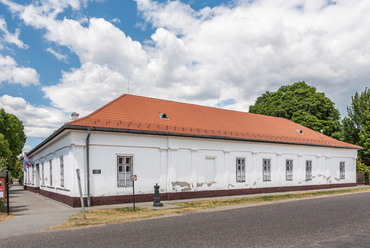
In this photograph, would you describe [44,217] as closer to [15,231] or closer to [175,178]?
[15,231]

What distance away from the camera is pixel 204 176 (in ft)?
59.3

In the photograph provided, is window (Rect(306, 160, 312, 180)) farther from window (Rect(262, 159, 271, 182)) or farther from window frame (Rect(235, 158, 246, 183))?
window frame (Rect(235, 158, 246, 183))

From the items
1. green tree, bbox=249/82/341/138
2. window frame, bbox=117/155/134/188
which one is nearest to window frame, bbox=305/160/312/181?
green tree, bbox=249/82/341/138

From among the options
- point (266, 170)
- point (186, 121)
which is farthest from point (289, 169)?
point (186, 121)

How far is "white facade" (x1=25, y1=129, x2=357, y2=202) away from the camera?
14.5 m

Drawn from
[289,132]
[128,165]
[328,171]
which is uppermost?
[289,132]

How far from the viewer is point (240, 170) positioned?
19844mm

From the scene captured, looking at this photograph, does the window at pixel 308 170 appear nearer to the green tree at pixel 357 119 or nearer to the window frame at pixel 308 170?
the window frame at pixel 308 170

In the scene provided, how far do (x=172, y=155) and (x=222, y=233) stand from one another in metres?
9.00

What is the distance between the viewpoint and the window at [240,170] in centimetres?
1970

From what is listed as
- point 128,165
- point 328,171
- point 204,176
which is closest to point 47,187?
point 128,165

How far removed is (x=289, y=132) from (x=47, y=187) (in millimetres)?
18920

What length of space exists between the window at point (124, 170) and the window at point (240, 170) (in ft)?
24.4

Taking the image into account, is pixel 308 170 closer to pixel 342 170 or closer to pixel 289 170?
pixel 289 170
